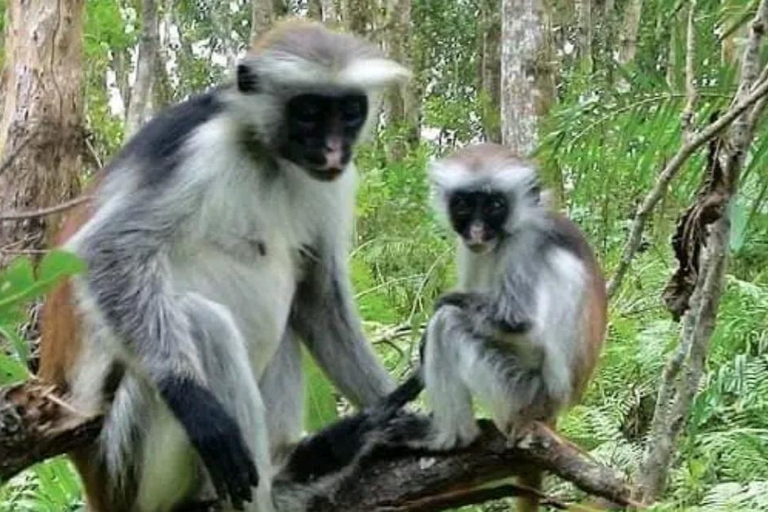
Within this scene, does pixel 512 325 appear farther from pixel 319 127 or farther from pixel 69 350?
pixel 69 350

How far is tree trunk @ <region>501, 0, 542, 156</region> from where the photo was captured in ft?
35.7

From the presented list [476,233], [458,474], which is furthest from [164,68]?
[458,474]

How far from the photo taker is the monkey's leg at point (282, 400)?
167 inches

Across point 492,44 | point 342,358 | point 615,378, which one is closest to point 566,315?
point 342,358

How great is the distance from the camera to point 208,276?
405cm

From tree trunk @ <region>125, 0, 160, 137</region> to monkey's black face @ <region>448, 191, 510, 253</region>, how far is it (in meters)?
7.09

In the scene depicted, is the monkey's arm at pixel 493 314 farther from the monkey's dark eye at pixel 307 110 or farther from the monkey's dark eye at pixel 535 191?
the monkey's dark eye at pixel 307 110

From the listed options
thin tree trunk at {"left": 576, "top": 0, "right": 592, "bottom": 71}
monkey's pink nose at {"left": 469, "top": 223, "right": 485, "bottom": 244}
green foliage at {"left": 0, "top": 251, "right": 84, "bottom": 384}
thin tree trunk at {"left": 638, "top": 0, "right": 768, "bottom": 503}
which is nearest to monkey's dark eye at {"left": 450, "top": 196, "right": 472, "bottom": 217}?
monkey's pink nose at {"left": 469, "top": 223, "right": 485, "bottom": 244}

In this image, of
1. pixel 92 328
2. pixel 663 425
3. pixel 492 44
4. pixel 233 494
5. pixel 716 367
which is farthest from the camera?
pixel 492 44

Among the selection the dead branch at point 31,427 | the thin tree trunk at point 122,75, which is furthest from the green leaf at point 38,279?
the thin tree trunk at point 122,75

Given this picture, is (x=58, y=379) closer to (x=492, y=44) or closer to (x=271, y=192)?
(x=271, y=192)

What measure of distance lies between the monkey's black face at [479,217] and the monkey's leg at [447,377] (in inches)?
9.7

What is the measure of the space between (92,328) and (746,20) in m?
2.18

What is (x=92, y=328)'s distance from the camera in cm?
396
